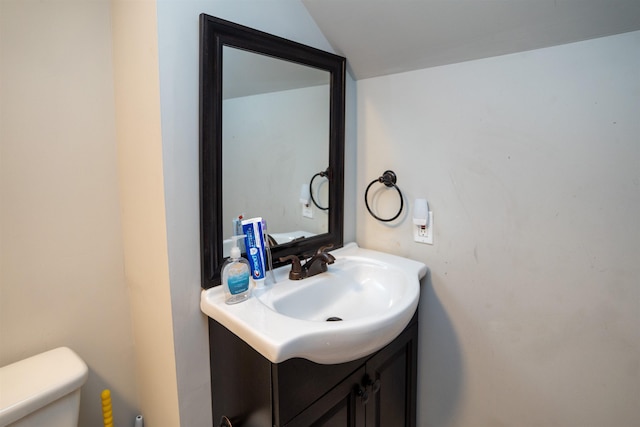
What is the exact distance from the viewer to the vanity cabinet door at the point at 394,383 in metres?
1.08

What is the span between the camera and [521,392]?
1.15 m

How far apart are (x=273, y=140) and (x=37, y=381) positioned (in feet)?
3.34

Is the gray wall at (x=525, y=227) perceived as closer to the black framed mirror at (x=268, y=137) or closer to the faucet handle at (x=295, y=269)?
the black framed mirror at (x=268, y=137)

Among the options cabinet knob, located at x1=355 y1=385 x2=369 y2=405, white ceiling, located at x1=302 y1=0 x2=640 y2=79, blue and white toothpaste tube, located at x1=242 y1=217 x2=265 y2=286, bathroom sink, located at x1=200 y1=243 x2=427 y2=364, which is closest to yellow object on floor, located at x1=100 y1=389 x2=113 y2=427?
bathroom sink, located at x1=200 y1=243 x2=427 y2=364

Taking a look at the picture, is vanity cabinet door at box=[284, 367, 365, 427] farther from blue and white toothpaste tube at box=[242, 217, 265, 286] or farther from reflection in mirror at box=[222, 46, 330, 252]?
reflection in mirror at box=[222, 46, 330, 252]

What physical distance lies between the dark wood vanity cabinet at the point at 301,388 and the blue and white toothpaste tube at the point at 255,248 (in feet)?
0.63

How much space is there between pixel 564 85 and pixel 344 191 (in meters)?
0.83

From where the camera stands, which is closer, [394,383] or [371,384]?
[371,384]

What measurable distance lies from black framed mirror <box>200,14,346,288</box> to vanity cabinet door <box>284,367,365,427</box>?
0.45m

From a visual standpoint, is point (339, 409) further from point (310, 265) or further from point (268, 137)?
point (268, 137)

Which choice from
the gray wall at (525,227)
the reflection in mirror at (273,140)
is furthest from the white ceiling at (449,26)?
the reflection in mirror at (273,140)

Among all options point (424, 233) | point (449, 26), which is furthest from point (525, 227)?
point (449, 26)

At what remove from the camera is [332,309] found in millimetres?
1168

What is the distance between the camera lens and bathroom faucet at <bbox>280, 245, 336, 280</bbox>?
1144 millimetres
